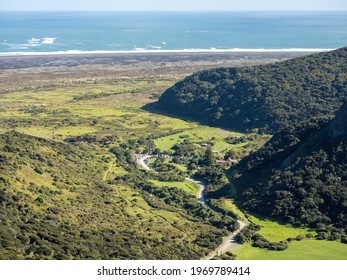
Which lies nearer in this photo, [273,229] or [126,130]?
[273,229]

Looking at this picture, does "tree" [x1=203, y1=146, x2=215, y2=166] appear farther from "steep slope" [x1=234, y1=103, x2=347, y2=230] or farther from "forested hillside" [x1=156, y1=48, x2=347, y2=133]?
"forested hillside" [x1=156, y1=48, x2=347, y2=133]

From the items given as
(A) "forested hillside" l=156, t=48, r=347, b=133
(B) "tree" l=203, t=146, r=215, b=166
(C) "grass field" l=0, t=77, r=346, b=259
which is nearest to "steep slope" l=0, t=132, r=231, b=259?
(C) "grass field" l=0, t=77, r=346, b=259

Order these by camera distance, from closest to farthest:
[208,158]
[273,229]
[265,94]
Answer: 1. [273,229]
2. [208,158]
3. [265,94]

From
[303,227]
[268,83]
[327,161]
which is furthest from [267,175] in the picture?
[268,83]

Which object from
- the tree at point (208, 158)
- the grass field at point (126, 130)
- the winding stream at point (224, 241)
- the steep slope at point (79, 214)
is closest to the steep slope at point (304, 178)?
the grass field at point (126, 130)

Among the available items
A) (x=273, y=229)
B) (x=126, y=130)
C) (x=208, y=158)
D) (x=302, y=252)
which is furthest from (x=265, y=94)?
(x=302, y=252)

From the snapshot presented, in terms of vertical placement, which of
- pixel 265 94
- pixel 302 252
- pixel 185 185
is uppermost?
pixel 265 94

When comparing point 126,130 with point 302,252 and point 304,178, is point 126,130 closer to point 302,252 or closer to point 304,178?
point 304,178
